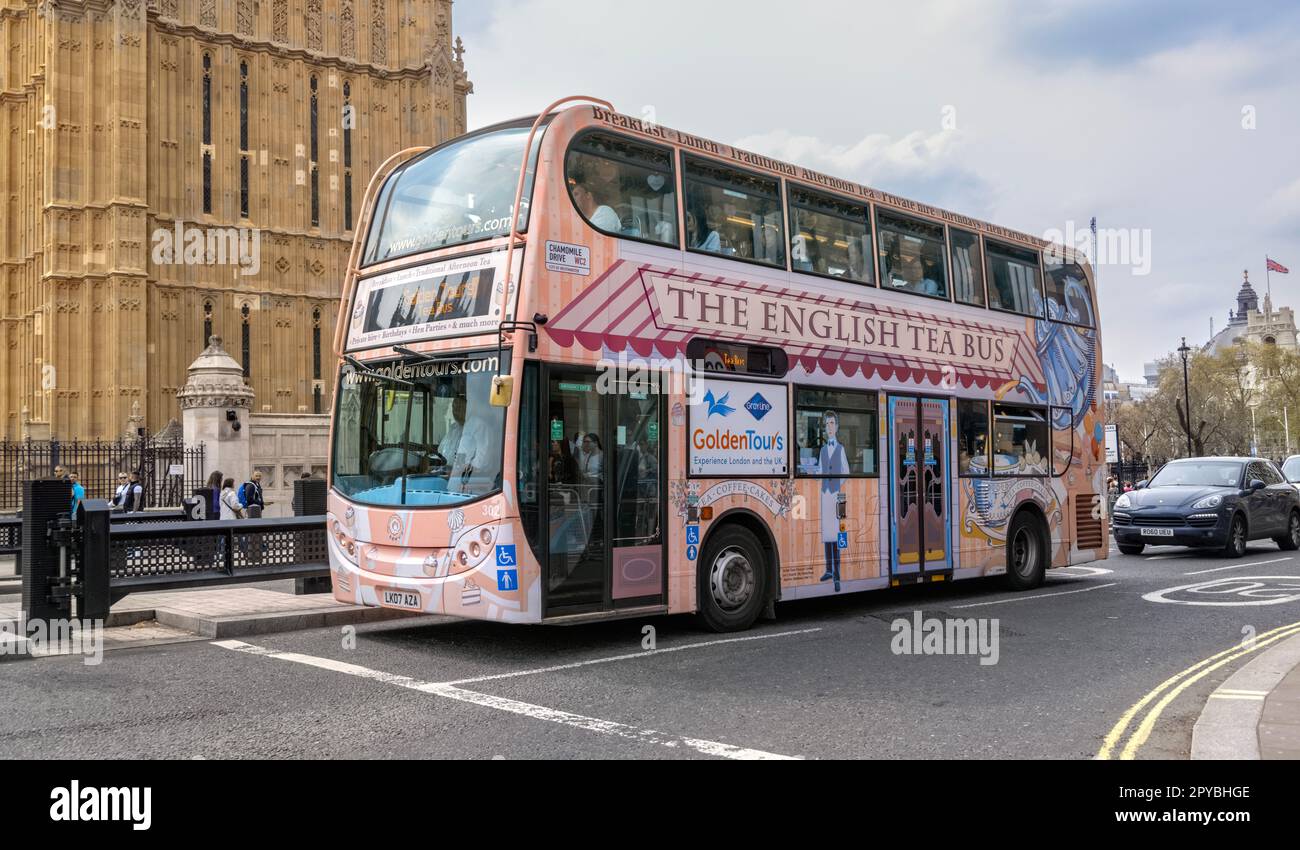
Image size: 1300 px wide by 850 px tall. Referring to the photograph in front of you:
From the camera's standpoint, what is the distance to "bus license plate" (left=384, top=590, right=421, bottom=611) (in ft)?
28.2

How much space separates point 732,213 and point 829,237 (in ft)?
4.81

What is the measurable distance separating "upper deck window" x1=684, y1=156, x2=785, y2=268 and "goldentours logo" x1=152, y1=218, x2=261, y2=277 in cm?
4441

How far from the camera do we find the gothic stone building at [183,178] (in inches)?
1815

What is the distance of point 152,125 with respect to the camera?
47.8 meters

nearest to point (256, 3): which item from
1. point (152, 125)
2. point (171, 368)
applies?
point (152, 125)

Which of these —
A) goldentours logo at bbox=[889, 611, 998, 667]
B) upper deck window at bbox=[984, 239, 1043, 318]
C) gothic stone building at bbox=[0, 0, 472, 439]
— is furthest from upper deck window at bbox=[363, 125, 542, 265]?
gothic stone building at bbox=[0, 0, 472, 439]

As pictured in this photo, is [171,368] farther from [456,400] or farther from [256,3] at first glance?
[456,400]

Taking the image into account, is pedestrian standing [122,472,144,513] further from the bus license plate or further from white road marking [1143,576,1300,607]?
white road marking [1143,576,1300,607]

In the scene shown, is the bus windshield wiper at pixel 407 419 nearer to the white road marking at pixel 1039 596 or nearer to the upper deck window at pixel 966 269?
the white road marking at pixel 1039 596

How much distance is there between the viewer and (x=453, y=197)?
9.09 meters

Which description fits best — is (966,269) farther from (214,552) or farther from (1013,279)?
(214,552)

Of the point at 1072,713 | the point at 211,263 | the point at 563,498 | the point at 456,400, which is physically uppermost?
the point at 211,263
